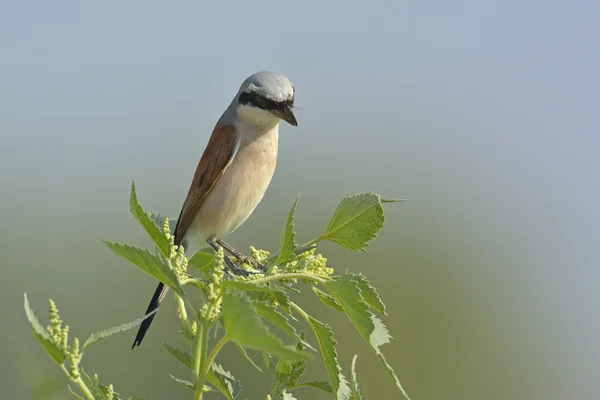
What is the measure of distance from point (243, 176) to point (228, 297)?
2111 mm

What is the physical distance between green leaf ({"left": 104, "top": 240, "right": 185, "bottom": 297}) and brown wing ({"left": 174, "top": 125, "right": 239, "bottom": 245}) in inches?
80.5

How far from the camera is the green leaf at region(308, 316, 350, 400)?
1206 mm

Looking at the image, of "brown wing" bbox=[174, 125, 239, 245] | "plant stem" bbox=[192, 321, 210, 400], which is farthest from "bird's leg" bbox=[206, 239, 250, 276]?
"plant stem" bbox=[192, 321, 210, 400]

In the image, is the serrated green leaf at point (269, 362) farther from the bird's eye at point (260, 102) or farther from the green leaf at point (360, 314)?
the bird's eye at point (260, 102)

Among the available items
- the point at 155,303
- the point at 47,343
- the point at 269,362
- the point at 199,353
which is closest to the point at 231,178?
the point at 155,303

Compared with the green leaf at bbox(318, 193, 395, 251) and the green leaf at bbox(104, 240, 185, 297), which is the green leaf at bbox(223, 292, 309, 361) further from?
the green leaf at bbox(318, 193, 395, 251)

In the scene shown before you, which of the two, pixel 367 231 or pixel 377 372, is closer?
pixel 367 231

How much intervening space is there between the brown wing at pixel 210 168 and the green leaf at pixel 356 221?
5.50 feet

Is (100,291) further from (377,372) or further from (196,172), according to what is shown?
(196,172)

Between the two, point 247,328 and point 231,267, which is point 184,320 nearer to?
point 247,328

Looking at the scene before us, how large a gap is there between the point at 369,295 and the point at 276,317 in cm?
31

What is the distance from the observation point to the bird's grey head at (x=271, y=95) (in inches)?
108

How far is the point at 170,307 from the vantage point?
589 centimetres

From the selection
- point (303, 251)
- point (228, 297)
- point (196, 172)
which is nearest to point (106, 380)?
point (196, 172)
